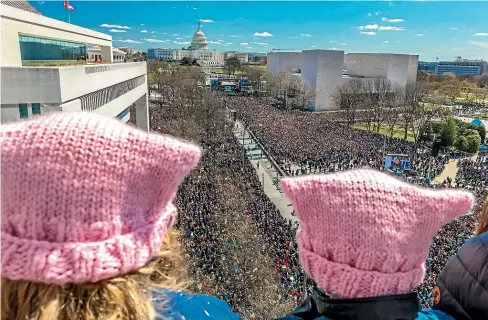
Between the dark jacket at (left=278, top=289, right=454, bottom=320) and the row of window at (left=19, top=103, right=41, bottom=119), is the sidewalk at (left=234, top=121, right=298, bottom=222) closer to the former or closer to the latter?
the row of window at (left=19, top=103, right=41, bottom=119)

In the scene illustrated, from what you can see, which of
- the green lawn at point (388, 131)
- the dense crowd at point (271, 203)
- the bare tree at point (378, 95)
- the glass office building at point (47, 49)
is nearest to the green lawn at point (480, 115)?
the bare tree at point (378, 95)

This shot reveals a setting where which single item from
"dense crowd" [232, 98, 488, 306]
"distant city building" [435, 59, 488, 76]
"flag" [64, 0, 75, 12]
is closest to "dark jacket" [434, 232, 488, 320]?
"dense crowd" [232, 98, 488, 306]

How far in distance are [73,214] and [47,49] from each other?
11643 mm

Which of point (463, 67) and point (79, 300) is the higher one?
point (463, 67)

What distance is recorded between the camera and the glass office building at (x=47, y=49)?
30.6 ft

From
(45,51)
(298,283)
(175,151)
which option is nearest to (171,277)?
(175,151)

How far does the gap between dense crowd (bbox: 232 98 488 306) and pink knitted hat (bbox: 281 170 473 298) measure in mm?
8837

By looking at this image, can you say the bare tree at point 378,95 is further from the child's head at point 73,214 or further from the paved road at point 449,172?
the child's head at point 73,214

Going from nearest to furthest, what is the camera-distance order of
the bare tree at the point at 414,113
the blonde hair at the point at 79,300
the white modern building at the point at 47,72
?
1. the blonde hair at the point at 79,300
2. the white modern building at the point at 47,72
3. the bare tree at the point at 414,113

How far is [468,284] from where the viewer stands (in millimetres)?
1528

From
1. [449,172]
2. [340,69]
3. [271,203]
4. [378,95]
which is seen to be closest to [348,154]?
[449,172]

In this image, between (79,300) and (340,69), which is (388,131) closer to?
(340,69)

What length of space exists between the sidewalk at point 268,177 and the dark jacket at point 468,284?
927 cm

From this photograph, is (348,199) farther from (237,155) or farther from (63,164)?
(237,155)
